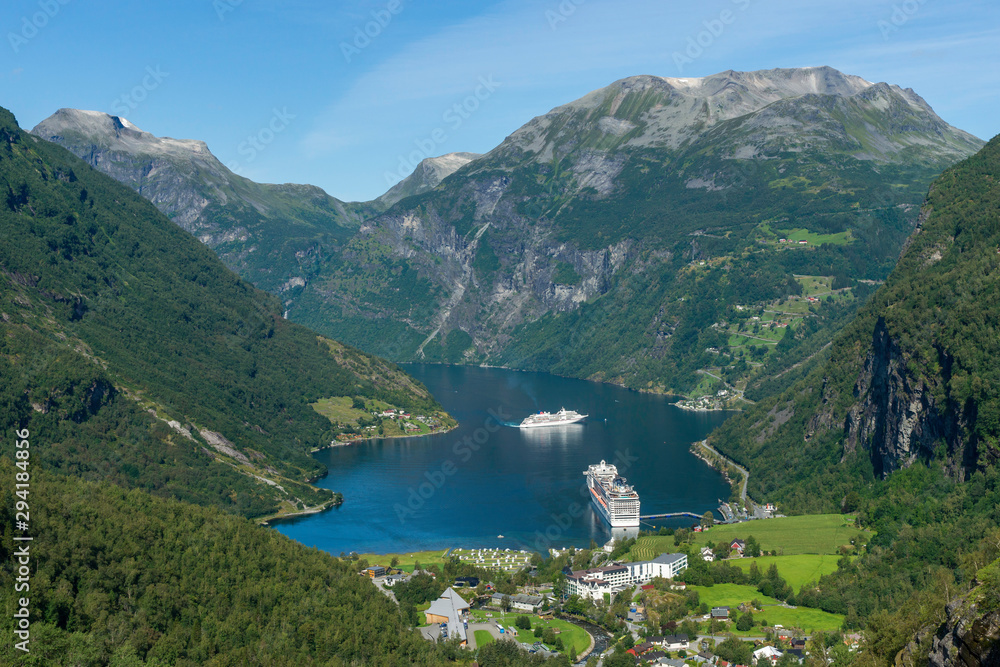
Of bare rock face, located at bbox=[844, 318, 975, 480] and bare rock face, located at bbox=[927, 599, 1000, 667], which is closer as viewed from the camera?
bare rock face, located at bbox=[927, 599, 1000, 667]

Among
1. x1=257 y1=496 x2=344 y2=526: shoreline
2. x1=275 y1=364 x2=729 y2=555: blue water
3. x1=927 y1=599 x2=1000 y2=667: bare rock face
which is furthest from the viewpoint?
x1=257 y1=496 x2=344 y2=526: shoreline

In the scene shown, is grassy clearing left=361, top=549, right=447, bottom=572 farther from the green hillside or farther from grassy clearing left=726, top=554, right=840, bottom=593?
grassy clearing left=726, top=554, right=840, bottom=593

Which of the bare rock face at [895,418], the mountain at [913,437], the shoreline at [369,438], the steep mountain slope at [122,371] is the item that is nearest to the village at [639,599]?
the mountain at [913,437]

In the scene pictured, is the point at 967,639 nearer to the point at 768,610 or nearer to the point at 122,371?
the point at 768,610

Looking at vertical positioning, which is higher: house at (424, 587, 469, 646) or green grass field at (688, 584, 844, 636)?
house at (424, 587, 469, 646)

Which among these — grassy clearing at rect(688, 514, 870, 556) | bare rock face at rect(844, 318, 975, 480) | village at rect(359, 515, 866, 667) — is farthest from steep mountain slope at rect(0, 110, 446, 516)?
bare rock face at rect(844, 318, 975, 480)

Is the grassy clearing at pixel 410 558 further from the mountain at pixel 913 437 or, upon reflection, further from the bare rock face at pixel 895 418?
the bare rock face at pixel 895 418

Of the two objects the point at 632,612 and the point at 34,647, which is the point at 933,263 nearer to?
the point at 632,612
